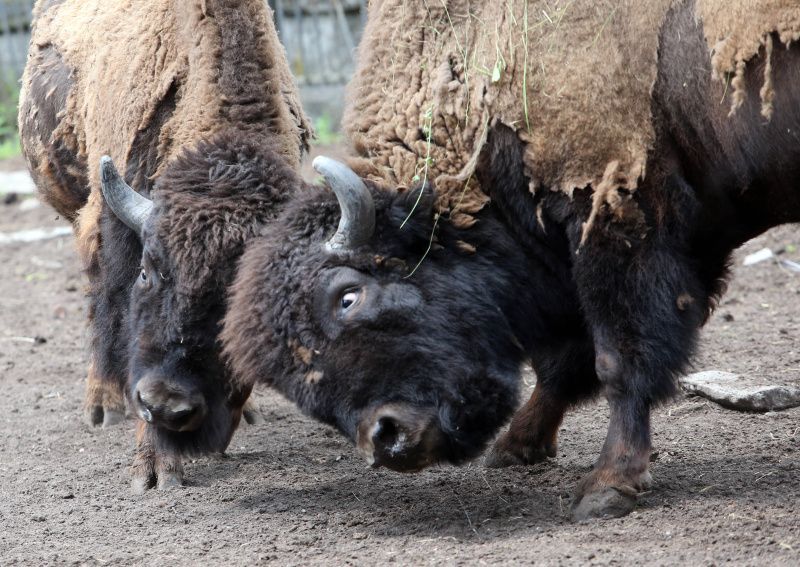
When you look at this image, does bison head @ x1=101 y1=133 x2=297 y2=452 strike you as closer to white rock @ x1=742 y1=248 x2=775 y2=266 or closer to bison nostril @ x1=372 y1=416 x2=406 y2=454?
bison nostril @ x1=372 y1=416 x2=406 y2=454

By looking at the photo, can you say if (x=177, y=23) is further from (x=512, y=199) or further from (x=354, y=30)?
(x=354, y=30)

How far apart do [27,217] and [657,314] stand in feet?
29.4

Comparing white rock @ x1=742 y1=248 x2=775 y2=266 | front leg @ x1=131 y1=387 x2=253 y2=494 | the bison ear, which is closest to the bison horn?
the bison ear

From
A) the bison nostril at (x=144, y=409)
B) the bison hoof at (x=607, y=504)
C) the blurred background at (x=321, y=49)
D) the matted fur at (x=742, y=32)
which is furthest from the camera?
the blurred background at (x=321, y=49)

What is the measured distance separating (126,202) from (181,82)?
80cm

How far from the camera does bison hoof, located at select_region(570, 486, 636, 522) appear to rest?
160 inches

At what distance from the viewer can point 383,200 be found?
4.19 metres

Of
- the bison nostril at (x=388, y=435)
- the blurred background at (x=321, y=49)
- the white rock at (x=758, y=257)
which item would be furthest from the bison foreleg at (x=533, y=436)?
the blurred background at (x=321, y=49)

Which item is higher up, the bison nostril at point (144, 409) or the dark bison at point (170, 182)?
the dark bison at point (170, 182)

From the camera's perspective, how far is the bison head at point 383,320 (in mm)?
3992

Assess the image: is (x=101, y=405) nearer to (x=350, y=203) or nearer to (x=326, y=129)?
(x=350, y=203)

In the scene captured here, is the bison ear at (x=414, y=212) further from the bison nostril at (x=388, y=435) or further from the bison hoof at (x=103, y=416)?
the bison hoof at (x=103, y=416)

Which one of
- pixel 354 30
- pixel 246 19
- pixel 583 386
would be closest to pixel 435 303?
pixel 583 386

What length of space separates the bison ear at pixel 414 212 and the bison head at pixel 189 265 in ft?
2.26
